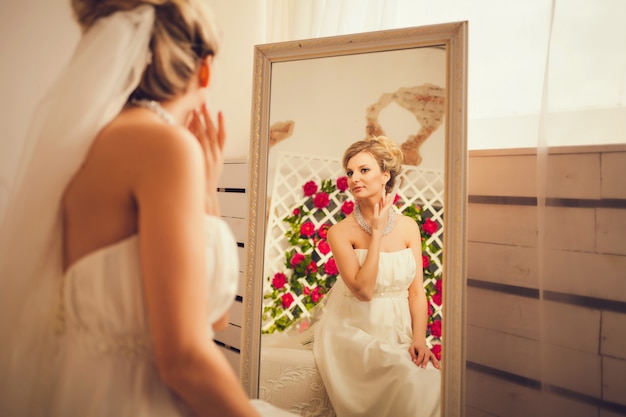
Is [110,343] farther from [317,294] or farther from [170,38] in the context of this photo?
[317,294]

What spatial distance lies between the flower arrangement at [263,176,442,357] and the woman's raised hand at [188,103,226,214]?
469mm

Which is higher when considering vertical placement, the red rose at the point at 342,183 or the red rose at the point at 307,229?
the red rose at the point at 342,183

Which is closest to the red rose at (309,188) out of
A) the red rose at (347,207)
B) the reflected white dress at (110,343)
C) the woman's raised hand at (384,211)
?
the red rose at (347,207)

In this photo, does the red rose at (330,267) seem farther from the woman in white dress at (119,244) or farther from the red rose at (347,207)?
the woman in white dress at (119,244)

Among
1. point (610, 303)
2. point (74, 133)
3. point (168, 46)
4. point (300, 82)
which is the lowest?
point (610, 303)

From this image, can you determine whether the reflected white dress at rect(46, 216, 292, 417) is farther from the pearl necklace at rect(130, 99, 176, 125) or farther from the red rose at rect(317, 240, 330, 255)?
the red rose at rect(317, 240, 330, 255)

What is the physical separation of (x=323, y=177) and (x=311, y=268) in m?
0.30

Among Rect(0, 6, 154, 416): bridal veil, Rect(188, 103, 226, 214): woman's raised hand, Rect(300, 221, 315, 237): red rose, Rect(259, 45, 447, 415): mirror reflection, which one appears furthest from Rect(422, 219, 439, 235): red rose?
Rect(0, 6, 154, 416): bridal veil

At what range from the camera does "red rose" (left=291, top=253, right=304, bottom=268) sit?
1449 mm

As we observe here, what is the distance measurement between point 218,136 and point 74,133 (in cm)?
34

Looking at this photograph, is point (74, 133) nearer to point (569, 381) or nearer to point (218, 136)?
point (218, 136)

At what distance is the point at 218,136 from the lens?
106 centimetres

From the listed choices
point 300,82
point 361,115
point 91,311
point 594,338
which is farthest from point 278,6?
point 594,338

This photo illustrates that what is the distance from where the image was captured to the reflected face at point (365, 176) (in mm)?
1351
